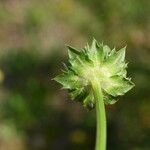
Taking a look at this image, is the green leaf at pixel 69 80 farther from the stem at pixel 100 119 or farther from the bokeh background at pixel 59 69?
the bokeh background at pixel 59 69

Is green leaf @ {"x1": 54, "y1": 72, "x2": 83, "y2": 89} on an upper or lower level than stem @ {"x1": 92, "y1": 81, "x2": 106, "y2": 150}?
upper

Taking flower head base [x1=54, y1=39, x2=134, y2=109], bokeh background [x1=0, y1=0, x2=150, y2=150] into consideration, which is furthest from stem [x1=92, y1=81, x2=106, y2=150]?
bokeh background [x1=0, y1=0, x2=150, y2=150]

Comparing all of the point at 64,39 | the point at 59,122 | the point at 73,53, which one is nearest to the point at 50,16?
the point at 64,39

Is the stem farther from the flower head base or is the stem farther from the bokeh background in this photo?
the bokeh background

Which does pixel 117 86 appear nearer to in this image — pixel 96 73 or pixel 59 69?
pixel 96 73

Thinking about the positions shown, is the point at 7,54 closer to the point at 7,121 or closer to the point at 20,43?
the point at 20,43
